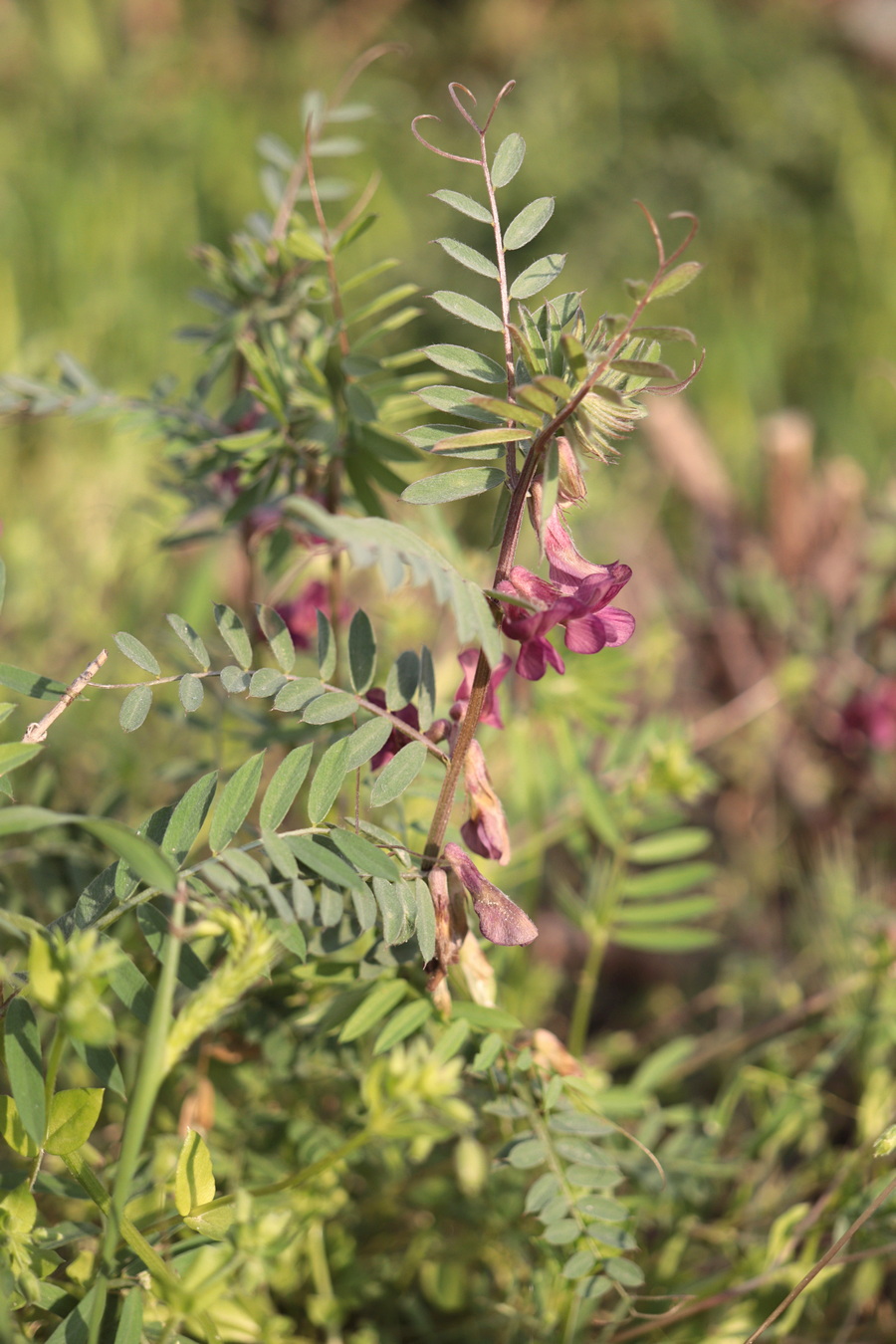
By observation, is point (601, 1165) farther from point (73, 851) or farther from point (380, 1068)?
point (73, 851)

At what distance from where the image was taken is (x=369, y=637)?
0.66 meters

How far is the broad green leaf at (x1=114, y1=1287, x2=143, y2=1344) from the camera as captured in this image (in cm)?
51

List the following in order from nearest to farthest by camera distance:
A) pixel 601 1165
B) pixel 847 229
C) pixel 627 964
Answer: pixel 601 1165 → pixel 627 964 → pixel 847 229

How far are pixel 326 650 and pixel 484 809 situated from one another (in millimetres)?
141

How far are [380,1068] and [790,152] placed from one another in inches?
136

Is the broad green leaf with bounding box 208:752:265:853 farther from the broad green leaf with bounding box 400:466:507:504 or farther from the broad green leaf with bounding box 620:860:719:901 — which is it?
the broad green leaf with bounding box 620:860:719:901

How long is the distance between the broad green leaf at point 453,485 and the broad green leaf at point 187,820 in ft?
0.68

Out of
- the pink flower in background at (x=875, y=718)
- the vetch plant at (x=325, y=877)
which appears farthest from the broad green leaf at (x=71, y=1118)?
the pink flower in background at (x=875, y=718)

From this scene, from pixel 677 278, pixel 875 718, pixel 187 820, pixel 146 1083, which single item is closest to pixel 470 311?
pixel 677 278

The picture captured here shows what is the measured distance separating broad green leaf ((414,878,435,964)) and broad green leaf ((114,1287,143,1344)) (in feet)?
0.72

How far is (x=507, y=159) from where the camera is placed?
64cm

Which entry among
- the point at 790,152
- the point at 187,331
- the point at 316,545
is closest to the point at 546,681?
the point at 316,545

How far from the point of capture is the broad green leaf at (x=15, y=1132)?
539 mm

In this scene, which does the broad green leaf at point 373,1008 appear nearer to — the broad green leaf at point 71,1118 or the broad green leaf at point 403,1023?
the broad green leaf at point 403,1023
